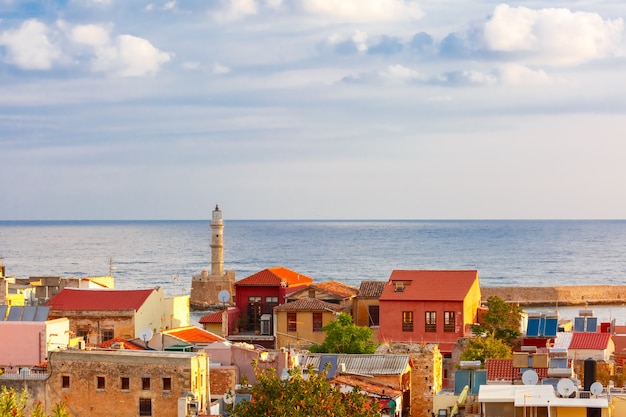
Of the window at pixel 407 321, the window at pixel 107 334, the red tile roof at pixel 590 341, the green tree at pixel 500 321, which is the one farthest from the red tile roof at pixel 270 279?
the red tile roof at pixel 590 341

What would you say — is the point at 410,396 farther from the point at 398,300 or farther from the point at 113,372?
the point at 398,300

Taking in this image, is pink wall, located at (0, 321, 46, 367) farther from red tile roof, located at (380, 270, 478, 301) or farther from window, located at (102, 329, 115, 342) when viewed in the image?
red tile roof, located at (380, 270, 478, 301)

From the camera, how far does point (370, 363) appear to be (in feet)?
129

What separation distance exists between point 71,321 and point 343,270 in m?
128

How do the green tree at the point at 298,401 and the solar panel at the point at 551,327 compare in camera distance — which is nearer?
the green tree at the point at 298,401

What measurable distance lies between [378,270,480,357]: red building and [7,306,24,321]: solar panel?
17014 millimetres

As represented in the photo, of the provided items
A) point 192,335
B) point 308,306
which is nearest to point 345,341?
point 192,335

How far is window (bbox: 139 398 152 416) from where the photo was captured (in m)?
34.5

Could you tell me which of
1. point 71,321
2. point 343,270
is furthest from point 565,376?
point 343,270

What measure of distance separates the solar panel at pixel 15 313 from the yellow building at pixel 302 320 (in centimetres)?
1442

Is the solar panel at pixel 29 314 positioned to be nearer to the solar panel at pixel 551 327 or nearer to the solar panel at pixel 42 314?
the solar panel at pixel 42 314

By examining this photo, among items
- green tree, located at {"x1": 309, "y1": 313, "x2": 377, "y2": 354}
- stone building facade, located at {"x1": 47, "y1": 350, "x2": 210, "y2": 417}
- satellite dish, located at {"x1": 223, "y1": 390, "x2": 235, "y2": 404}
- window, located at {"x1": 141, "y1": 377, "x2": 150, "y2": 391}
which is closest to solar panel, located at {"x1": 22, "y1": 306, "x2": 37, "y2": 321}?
stone building facade, located at {"x1": 47, "y1": 350, "x2": 210, "y2": 417}

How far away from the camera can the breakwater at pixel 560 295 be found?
123688 millimetres

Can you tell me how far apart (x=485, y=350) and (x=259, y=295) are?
1938 centimetres
